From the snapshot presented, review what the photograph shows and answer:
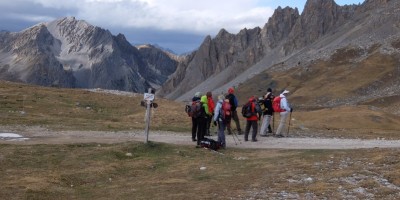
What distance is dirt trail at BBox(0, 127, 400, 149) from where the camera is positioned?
26859 millimetres

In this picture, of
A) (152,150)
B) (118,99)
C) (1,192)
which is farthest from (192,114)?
(118,99)

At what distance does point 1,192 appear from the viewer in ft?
56.4

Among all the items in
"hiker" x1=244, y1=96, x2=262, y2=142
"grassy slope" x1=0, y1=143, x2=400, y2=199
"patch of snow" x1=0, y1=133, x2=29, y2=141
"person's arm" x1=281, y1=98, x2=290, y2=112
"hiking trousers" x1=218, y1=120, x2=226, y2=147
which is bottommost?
"grassy slope" x1=0, y1=143, x2=400, y2=199

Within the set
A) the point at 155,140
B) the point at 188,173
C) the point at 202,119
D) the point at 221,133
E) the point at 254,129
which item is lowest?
the point at 188,173

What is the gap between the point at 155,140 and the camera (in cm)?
2866

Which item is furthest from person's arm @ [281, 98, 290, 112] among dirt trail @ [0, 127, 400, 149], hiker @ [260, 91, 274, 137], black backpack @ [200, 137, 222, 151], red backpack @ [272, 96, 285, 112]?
black backpack @ [200, 137, 222, 151]

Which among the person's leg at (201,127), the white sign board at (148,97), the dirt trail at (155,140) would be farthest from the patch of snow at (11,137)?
the person's leg at (201,127)

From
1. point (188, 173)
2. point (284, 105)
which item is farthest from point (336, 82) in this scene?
point (188, 173)

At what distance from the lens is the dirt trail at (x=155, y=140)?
2686cm

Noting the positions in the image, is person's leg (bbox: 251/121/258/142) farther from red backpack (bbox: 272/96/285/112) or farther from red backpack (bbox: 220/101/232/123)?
red backpack (bbox: 272/96/285/112)

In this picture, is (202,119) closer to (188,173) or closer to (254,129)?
(254,129)

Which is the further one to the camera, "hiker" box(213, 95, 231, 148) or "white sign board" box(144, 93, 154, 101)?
"hiker" box(213, 95, 231, 148)

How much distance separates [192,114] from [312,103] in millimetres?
104638

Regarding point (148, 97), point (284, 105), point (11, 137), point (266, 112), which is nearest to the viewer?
point (148, 97)
